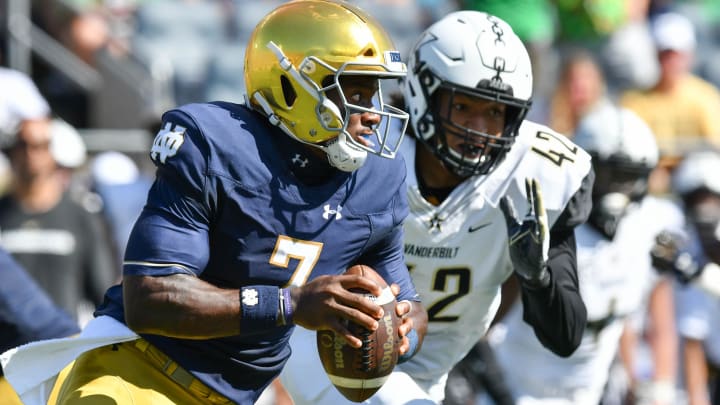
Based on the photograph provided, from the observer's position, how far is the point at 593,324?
6074 mm

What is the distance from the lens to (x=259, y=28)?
12.9 ft

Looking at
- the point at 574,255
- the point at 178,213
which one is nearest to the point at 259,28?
the point at 178,213

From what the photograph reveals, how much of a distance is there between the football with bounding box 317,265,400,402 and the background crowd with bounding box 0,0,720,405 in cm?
232

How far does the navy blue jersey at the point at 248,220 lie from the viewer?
11.7 ft

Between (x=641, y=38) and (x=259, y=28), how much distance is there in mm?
5731

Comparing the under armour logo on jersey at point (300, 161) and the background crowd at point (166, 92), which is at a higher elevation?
the under armour logo on jersey at point (300, 161)

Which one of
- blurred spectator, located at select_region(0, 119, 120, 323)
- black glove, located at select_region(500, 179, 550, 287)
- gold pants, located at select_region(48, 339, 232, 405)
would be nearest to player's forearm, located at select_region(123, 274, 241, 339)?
gold pants, located at select_region(48, 339, 232, 405)

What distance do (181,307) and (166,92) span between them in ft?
A: 20.6

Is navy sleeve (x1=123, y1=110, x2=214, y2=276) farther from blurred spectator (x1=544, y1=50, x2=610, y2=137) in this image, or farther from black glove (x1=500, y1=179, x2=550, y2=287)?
blurred spectator (x1=544, y1=50, x2=610, y2=137)

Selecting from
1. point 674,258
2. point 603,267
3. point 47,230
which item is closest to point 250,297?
point 674,258

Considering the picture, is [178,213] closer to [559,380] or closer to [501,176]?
[501,176]

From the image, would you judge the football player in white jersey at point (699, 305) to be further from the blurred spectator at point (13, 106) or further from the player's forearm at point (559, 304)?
the blurred spectator at point (13, 106)

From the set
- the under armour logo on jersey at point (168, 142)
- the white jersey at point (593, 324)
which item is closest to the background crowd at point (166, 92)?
the white jersey at point (593, 324)

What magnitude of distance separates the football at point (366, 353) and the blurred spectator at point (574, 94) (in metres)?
4.66
